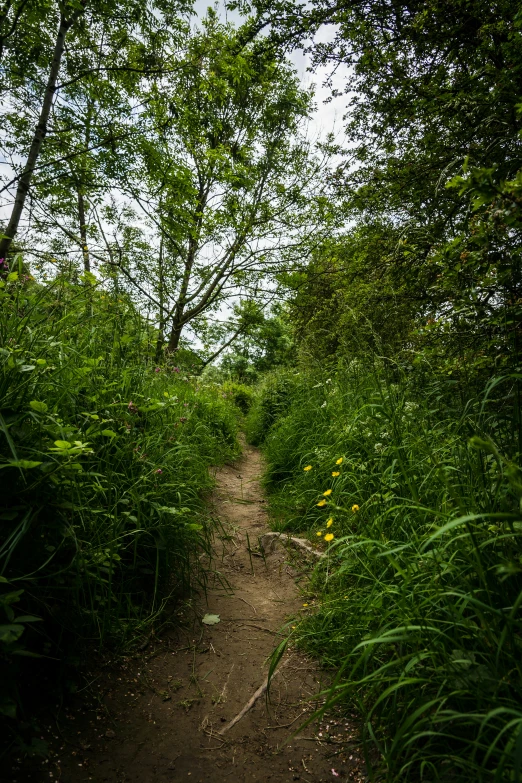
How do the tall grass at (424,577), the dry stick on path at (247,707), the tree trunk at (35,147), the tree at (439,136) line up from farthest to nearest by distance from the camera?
the tree trunk at (35,147) < the tree at (439,136) < the dry stick on path at (247,707) < the tall grass at (424,577)

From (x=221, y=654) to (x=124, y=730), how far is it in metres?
0.65

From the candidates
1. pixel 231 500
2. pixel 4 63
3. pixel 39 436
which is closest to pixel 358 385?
pixel 231 500

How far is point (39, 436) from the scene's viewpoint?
163 centimetres

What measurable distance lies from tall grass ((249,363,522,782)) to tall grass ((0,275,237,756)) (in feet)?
3.11

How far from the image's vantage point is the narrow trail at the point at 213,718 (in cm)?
141

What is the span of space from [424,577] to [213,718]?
1142 mm

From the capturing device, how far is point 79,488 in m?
1.78

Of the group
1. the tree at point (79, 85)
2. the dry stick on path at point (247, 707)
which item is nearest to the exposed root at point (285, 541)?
the dry stick on path at point (247, 707)

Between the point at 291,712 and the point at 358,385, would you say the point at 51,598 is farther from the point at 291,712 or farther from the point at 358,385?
the point at 358,385

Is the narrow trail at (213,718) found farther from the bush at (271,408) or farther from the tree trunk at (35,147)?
the bush at (271,408)

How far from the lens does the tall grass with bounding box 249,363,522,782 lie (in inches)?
42.7

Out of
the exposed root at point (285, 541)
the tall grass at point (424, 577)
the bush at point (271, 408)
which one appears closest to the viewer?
the tall grass at point (424, 577)

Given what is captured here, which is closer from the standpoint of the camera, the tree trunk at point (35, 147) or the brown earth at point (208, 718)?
the brown earth at point (208, 718)

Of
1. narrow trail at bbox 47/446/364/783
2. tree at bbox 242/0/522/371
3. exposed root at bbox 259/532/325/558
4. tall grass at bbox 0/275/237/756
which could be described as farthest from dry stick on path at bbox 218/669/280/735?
tree at bbox 242/0/522/371
